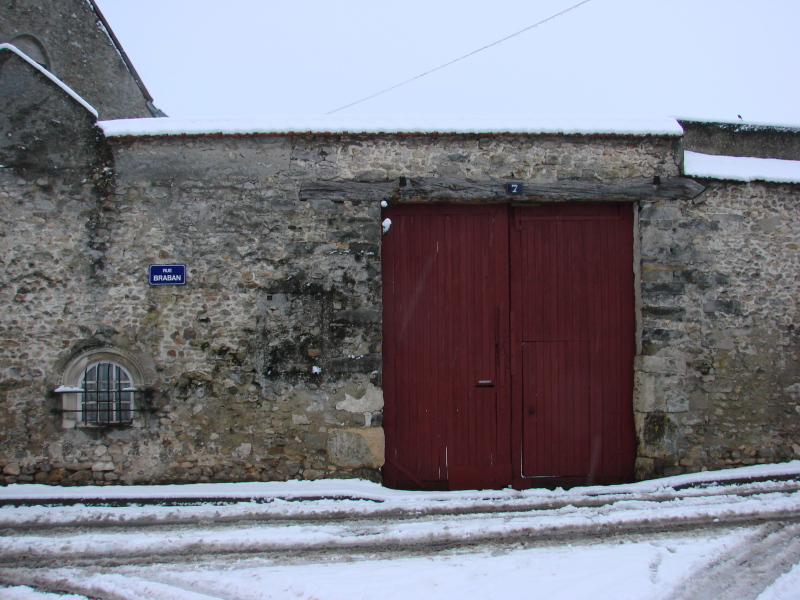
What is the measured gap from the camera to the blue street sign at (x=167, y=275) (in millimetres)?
4719

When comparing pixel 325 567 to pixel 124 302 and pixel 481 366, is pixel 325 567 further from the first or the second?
pixel 124 302

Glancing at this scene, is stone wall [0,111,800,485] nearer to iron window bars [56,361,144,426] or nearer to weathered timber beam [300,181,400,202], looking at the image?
weathered timber beam [300,181,400,202]

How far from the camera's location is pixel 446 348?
4996 millimetres

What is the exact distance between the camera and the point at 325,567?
330 cm

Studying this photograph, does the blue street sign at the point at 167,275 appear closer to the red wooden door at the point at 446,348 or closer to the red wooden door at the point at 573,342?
the red wooden door at the point at 446,348

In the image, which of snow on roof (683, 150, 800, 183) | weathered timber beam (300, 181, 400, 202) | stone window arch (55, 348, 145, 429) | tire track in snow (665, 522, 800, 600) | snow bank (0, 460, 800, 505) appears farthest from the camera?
snow on roof (683, 150, 800, 183)

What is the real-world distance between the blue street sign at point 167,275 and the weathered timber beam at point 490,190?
56.1 inches

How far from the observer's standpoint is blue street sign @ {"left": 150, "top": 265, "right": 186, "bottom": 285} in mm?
4719

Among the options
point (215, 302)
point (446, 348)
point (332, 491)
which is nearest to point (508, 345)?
point (446, 348)

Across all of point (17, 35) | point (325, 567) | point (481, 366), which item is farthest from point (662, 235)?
point (17, 35)

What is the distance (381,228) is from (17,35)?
7.75m

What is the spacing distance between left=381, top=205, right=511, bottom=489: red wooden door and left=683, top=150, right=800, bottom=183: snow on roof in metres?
2.04

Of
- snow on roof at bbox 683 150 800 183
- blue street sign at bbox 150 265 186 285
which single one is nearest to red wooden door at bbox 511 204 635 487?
snow on roof at bbox 683 150 800 183

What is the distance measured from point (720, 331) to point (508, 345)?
2.17m
